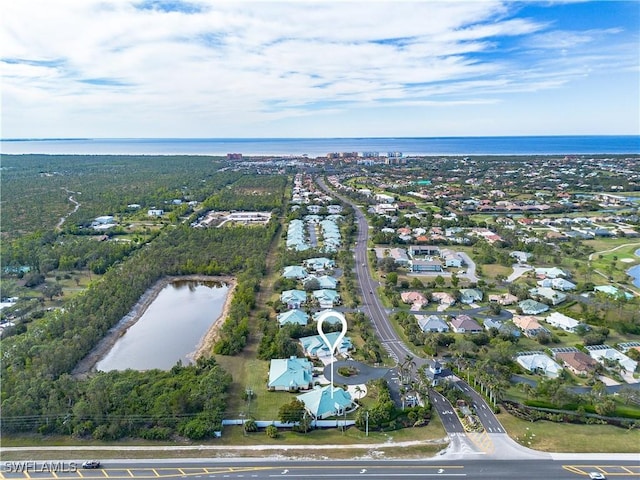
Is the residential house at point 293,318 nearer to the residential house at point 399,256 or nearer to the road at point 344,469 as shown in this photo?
the road at point 344,469

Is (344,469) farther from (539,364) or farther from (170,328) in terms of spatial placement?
(170,328)

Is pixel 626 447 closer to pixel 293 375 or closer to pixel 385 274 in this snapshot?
pixel 293 375

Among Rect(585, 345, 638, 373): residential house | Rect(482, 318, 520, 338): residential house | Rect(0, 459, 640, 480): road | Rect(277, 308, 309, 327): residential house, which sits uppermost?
Rect(277, 308, 309, 327): residential house

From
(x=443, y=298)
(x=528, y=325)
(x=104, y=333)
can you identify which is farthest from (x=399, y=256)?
(x=104, y=333)

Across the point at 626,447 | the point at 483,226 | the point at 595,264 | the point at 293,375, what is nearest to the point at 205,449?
the point at 293,375

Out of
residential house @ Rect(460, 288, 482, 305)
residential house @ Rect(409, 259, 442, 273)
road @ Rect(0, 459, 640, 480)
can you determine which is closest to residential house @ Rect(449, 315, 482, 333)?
residential house @ Rect(460, 288, 482, 305)

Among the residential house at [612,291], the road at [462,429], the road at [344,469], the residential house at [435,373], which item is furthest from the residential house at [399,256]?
the road at [344,469]

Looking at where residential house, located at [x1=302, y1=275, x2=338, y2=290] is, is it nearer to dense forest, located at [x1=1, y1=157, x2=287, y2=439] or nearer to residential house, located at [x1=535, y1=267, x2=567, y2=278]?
dense forest, located at [x1=1, y1=157, x2=287, y2=439]
